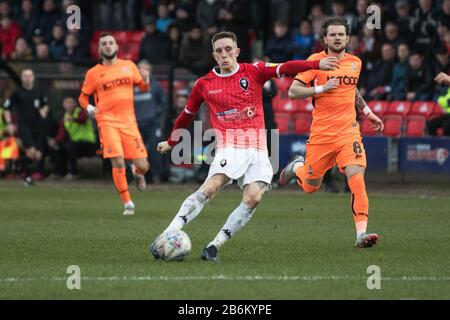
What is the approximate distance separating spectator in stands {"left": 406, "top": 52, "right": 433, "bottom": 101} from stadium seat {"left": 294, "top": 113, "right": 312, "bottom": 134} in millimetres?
2008

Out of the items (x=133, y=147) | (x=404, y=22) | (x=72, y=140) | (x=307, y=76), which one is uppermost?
(x=307, y=76)

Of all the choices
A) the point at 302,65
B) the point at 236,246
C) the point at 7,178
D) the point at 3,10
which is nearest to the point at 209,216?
the point at 236,246

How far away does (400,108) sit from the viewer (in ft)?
76.5

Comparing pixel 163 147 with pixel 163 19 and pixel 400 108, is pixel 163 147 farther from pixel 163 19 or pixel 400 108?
pixel 163 19

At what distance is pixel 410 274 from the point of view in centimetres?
1032

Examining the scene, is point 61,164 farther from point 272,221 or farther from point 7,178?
point 272,221

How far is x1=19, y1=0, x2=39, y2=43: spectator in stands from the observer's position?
28578mm

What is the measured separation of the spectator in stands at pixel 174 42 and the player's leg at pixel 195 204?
14.9m

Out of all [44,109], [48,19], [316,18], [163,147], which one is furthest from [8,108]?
[163,147]

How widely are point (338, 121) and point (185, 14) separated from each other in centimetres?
1421

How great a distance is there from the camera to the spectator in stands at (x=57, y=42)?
90.5 feet

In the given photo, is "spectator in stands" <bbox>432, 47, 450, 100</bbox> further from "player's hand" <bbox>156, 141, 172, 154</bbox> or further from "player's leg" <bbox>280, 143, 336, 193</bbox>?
"player's hand" <bbox>156, 141, 172, 154</bbox>

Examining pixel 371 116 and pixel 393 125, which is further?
pixel 393 125

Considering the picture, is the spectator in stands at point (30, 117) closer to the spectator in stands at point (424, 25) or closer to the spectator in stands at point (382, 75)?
the spectator in stands at point (382, 75)
